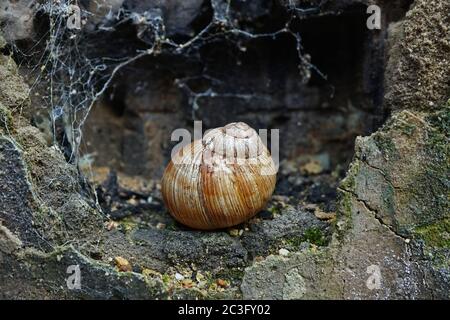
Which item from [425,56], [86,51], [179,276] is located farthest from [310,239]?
[86,51]

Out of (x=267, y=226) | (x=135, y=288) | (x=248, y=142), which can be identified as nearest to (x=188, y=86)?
(x=248, y=142)

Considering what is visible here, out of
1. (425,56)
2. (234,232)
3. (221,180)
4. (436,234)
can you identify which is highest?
(425,56)

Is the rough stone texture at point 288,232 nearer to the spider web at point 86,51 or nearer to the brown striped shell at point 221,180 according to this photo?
the brown striped shell at point 221,180

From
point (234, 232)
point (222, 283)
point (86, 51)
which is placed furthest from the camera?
point (86, 51)

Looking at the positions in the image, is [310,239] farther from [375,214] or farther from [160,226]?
[160,226]

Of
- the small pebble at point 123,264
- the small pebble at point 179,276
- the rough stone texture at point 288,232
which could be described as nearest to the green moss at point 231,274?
the rough stone texture at point 288,232

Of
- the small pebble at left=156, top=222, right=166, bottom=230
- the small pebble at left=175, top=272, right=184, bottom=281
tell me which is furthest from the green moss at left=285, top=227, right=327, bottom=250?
the small pebble at left=156, top=222, right=166, bottom=230
